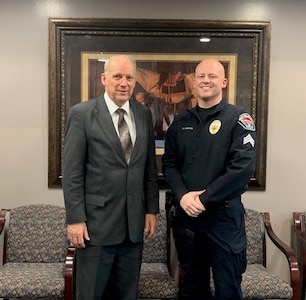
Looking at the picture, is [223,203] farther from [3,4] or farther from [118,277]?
[3,4]

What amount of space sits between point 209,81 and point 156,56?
83cm

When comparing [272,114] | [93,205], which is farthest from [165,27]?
[93,205]

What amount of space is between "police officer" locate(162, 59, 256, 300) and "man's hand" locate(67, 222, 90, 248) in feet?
1.53

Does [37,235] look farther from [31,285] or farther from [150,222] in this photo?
[150,222]

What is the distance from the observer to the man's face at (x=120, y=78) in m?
1.91

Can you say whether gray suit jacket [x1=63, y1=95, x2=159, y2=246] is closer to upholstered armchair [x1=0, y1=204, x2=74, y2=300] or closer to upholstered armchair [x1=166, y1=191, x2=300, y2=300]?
upholstered armchair [x1=166, y1=191, x2=300, y2=300]

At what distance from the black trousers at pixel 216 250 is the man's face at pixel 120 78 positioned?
0.68 metres

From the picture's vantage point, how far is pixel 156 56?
2703 millimetres

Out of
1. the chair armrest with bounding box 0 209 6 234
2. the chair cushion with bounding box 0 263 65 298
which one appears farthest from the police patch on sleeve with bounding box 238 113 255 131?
the chair armrest with bounding box 0 209 6 234

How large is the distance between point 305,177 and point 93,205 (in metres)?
1.61

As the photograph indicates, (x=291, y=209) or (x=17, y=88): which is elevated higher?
(x=17, y=88)

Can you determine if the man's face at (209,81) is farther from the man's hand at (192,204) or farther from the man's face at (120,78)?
the man's hand at (192,204)

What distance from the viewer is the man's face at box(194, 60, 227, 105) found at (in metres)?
1.97

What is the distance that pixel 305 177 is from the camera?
9.23 feet
